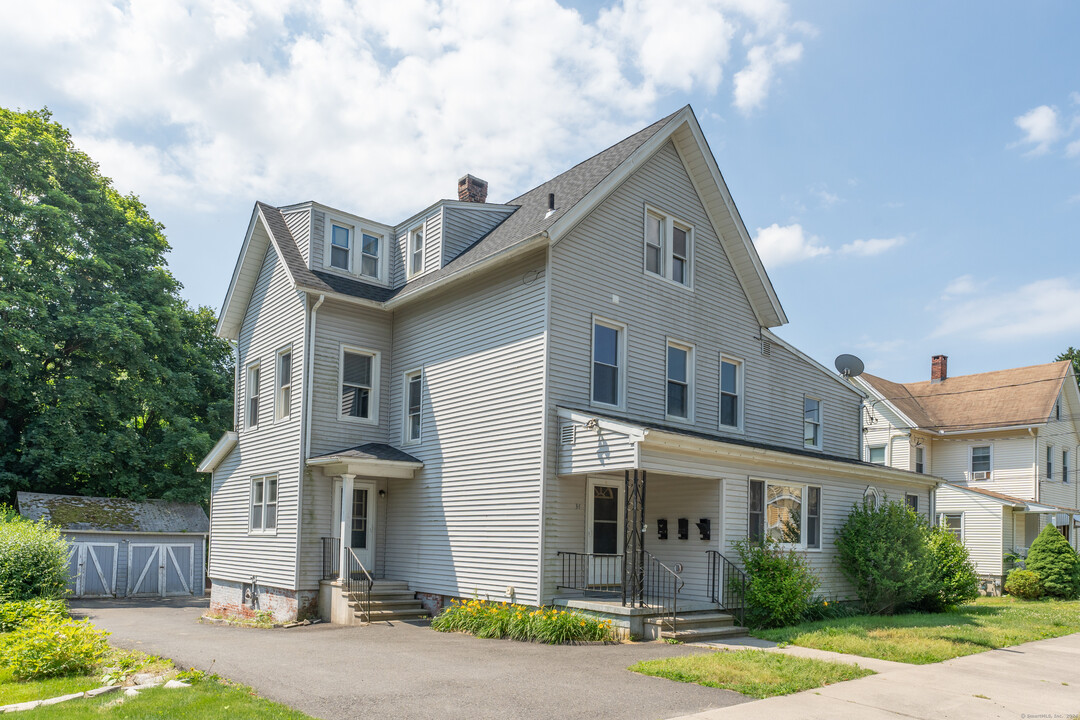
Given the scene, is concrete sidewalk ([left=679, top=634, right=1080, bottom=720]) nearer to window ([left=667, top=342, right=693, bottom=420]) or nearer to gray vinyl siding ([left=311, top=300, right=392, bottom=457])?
window ([left=667, top=342, right=693, bottom=420])

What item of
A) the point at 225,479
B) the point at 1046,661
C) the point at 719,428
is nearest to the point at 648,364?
the point at 719,428

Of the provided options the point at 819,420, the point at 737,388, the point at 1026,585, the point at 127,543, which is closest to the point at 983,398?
the point at 1026,585

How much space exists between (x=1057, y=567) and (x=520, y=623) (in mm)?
20550

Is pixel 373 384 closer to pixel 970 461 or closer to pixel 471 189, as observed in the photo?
pixel 471 189

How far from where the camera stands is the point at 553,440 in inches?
565

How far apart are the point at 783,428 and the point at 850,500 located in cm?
271

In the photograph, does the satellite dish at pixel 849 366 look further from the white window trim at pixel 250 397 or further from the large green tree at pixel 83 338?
the large green tree at pixel 83 338

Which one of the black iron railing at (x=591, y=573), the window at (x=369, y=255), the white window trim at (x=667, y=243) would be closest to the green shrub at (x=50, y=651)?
the black iron railing at (x=591, y=573)

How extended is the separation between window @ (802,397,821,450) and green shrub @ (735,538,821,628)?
6.94 m

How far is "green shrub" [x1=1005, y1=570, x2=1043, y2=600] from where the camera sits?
82.9 ft

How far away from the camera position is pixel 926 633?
13703 mm

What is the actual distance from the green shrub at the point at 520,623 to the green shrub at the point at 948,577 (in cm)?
935

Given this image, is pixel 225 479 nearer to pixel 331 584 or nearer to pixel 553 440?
pixel 331 584

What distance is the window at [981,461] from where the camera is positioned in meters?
33.0
